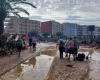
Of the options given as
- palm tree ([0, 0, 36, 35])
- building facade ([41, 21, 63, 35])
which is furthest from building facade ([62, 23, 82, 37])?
palm tree ([0, 0, 36, 35])

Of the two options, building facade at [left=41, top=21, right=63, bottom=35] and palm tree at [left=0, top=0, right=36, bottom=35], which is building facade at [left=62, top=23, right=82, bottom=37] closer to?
building facade at [left=41, top=21, right=63, bottom=35]

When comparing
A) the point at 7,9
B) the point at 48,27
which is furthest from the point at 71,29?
the point at 7,9

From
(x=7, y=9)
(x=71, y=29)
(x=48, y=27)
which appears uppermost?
(x=7, y=9)

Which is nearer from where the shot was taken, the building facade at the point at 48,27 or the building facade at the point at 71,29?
the building facade at the point at 48,27

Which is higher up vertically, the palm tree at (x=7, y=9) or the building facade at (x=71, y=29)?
the palm tree at (x=7, y=9)

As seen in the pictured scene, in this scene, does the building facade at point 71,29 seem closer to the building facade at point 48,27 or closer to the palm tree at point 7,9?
the building facade at point 48,27

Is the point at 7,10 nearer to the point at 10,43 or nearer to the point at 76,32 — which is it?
the point at 10,43

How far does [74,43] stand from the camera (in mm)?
20828

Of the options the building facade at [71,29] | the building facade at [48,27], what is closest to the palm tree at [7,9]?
the building facade at [48,27]

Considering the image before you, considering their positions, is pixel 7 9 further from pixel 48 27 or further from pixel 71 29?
pixel 71 29

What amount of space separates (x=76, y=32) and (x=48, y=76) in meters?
166

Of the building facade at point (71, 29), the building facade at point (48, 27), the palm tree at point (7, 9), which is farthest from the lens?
the building facade at point (71, 29)

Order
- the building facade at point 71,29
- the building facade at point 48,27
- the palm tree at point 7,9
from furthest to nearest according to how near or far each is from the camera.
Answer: the building facade at point 71,29, the building facade at point 48,27, the palm tree at point 7,9

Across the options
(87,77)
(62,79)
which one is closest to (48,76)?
(62,79)
